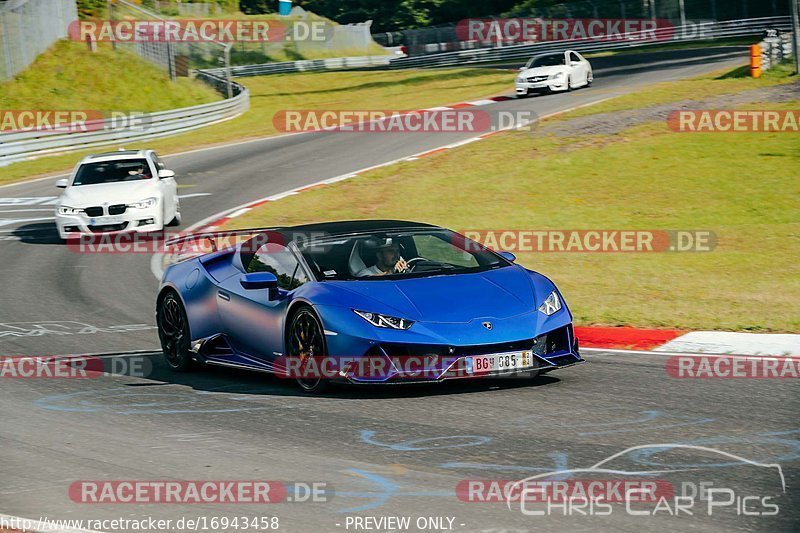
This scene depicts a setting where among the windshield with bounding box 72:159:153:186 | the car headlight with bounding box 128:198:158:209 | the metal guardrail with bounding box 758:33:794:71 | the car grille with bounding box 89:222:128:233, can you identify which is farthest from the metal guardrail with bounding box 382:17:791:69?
the car grille with bounding box 89:222:128:233

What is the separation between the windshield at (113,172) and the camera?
69.4 ft

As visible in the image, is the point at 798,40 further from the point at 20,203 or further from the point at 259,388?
the point at 259,388

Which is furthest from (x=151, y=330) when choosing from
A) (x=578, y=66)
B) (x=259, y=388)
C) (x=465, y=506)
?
(x=578, y=66)

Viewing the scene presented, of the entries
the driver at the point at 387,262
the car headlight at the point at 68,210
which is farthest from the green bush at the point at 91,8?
the driver at the point at 387,262

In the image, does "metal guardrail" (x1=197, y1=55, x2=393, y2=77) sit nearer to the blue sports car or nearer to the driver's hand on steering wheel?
the blue sports car

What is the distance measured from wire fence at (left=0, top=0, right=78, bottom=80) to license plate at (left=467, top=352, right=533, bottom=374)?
126 ft

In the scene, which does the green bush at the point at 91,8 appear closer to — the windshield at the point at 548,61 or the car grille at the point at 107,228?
the windshield at the point at 548,61

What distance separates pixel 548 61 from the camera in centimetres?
4119

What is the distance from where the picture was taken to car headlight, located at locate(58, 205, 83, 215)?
2027 cm

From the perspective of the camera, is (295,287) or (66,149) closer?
(295,287)

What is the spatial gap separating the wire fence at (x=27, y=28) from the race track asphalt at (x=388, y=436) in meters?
35.1

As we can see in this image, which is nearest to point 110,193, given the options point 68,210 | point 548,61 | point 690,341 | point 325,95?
point 68,210

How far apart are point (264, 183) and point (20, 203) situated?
5480mm

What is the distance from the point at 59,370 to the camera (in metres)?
10.4
